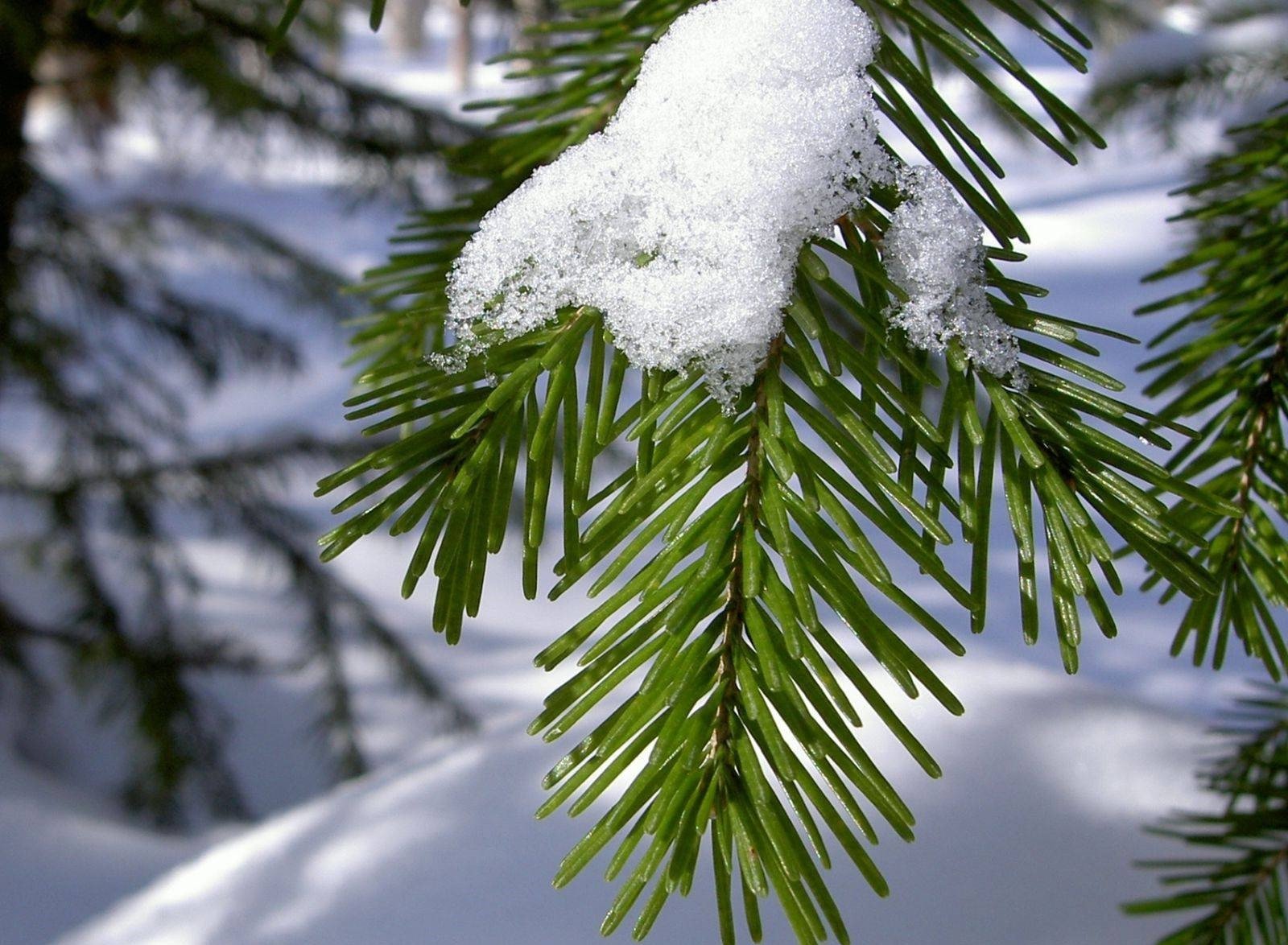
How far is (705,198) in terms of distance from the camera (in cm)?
26

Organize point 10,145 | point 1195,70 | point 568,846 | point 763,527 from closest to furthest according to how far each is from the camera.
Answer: point 763,527
point 568,846
point 1195,70
point 10,145

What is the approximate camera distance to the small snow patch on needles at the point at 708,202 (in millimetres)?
260

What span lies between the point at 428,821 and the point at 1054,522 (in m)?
0.65

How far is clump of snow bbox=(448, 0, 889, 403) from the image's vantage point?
0.26 m

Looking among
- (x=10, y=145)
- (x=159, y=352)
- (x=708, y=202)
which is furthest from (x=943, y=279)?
(x=159, y=352)

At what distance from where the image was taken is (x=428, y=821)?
784 mm

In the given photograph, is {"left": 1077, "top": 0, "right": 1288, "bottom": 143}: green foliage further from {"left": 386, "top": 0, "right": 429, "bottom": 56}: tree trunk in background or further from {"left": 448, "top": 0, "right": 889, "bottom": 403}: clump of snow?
{"left": 386, "top": 0, "right": 429, "bottom": 56}: tree trunk in background

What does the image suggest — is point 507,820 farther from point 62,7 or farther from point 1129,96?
point 62,7

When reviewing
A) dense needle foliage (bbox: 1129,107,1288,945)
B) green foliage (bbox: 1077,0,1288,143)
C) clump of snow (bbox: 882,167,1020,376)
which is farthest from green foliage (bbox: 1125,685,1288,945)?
green foliage (bbox: 1077,0,1288,143)

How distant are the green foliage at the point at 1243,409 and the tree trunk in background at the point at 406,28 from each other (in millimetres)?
8739

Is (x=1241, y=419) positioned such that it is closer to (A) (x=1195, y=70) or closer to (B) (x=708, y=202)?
(B) (x=708, y=202)

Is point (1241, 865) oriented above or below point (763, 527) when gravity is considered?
below

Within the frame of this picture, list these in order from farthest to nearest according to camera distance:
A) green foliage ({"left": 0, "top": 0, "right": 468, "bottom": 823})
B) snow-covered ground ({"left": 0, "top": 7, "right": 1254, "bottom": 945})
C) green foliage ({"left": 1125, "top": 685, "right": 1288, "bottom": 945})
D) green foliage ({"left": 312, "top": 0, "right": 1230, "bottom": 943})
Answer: green foliage ({"left": 0, "top": 0, "right": 468, "bottom": 823}) < snow-covered ground ({"left": 0, "top": 7, "right": 1254, "bottom": 945}) < green foliage ({"left": 1125, "top": 685, "right": 1288, "bottom": 945}) < green foliage ({"left": 312, "top": 0, "right": 1230, "bottom": 943})

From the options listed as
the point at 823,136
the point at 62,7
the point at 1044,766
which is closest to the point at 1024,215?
the point at 1044,766
